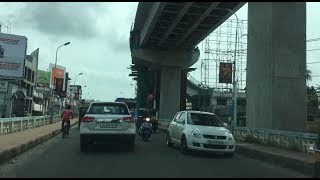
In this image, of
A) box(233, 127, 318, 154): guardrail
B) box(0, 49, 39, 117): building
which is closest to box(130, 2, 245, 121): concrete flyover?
box(233, 127, 318, 154): guardrail

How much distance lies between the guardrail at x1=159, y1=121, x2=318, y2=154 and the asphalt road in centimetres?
206

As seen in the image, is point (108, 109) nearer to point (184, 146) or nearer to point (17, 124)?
point (184, 146)

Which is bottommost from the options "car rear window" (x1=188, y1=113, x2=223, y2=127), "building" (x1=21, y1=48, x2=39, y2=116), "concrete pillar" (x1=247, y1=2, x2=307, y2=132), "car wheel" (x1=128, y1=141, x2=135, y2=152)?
"car wheel" (x1=128, y1=141, x2=135, y2=152)

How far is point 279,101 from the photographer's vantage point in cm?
2211

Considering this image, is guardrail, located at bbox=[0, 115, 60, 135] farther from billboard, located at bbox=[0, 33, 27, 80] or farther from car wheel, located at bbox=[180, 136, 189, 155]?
car wheel, located at bbox=[180, 136, 189, 155]

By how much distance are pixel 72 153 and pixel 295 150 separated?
7.84 meters

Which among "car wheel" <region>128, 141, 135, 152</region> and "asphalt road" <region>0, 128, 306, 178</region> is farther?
"car wheel" <region>128, 141, 135, 152</region>

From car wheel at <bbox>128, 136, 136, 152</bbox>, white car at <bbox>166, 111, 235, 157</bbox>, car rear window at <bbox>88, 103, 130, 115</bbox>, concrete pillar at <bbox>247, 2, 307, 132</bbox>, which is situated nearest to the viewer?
white car at <bbox>166, 111, 235, 157</bbox>

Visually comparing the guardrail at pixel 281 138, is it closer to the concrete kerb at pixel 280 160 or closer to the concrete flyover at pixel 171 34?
the concrete kerb at pixel 280 160

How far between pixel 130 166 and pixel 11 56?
81.0 ft

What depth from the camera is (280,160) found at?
15430mm

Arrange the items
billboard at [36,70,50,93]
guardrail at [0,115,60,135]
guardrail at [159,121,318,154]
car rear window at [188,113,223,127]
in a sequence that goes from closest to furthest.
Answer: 1. guardrail at [159,121,318,154]
2. car rear window at [188,113,223,127]
3. guardrail at [0,115,60,135]
4. billboard at [36,70,50,93]

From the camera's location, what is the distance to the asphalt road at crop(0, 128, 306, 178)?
11.9m

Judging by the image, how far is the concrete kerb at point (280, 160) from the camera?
13.4 metres
